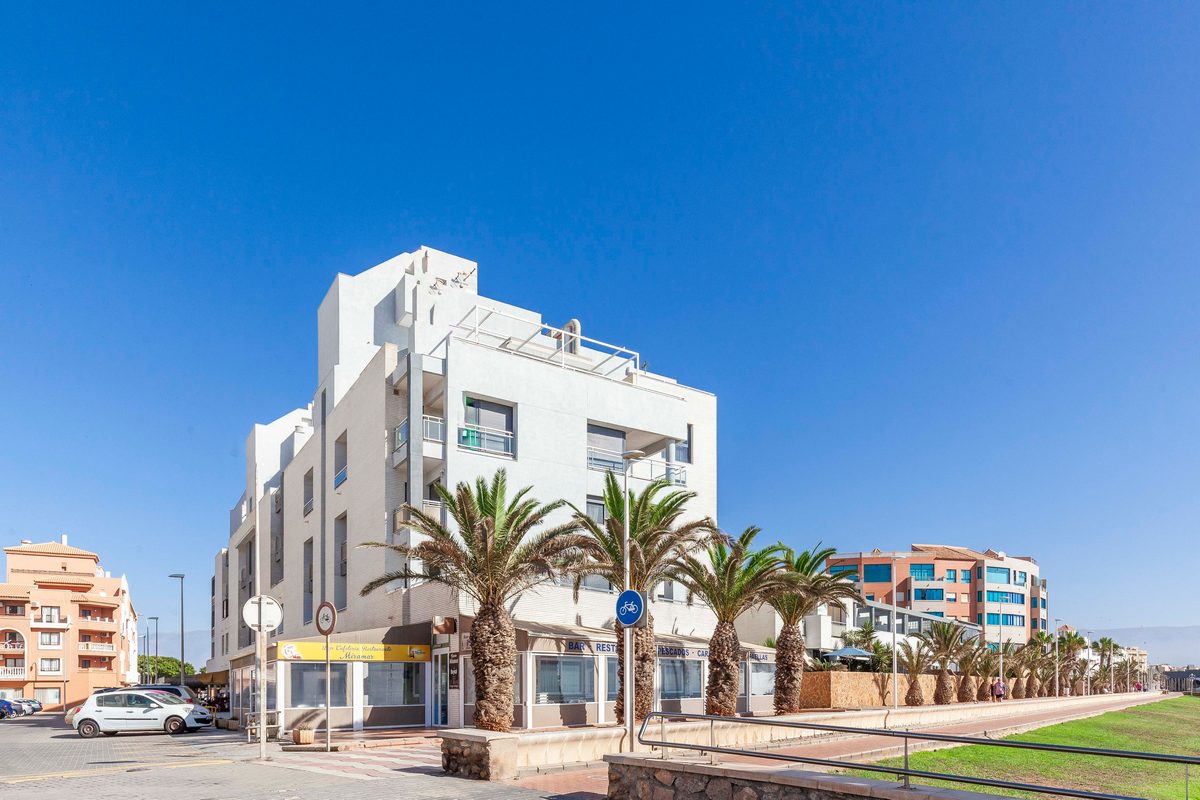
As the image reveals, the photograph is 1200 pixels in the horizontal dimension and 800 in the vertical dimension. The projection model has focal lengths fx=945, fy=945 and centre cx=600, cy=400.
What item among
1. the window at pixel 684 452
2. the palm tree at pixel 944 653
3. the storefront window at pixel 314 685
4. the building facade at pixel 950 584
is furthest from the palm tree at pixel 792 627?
the building facade at pixel 950 584

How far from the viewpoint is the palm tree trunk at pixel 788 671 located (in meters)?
33.9

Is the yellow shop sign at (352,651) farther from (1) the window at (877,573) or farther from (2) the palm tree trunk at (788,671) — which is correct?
(1) the window at (877,573)

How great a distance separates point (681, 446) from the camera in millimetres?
43438

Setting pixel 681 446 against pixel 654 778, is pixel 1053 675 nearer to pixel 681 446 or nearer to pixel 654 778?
pixel 681 446

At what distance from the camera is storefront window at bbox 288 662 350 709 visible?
26.8m

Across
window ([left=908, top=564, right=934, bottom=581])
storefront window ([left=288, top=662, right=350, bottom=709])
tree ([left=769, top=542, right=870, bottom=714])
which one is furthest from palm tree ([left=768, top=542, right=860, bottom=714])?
window ([left=908, top=564, right=934, bottom=581])

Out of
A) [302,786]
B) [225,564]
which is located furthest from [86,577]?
[302,786]

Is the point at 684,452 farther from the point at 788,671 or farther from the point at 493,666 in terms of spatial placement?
the point at 493,666

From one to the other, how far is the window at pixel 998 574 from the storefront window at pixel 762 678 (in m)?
78.0

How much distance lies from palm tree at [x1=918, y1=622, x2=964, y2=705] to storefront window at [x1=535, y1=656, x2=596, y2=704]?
2602cm

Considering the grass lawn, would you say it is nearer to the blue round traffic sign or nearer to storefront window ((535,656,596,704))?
the blue round traffic sign

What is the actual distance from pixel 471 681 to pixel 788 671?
11.9 metres

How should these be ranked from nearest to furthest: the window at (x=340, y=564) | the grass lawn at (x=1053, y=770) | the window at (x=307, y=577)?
the grass lawn at (x=1053, y=770), the window at (x=340, y=564), the window at (x=307, y=577)

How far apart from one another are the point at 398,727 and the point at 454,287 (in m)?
20.8
